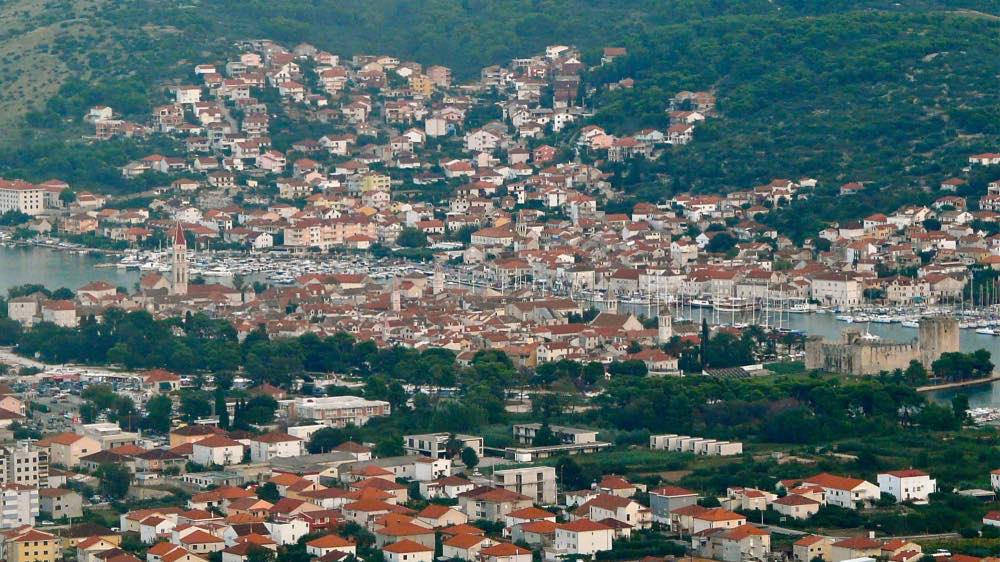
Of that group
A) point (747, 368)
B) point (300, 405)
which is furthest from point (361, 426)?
point (747, 368)

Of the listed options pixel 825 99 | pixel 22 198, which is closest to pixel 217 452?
pixel 22 198

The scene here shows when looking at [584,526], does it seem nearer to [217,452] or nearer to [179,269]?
[217,452]

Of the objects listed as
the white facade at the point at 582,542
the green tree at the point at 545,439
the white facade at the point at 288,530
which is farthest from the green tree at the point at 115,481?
the white facade at the point at 582,542

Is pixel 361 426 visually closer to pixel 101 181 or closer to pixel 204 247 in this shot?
pixel 204 247

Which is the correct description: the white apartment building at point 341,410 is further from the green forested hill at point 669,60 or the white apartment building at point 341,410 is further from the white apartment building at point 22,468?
the green forested hill at point 669,60

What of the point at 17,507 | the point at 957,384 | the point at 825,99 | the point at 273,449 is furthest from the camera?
the point at 825,99
